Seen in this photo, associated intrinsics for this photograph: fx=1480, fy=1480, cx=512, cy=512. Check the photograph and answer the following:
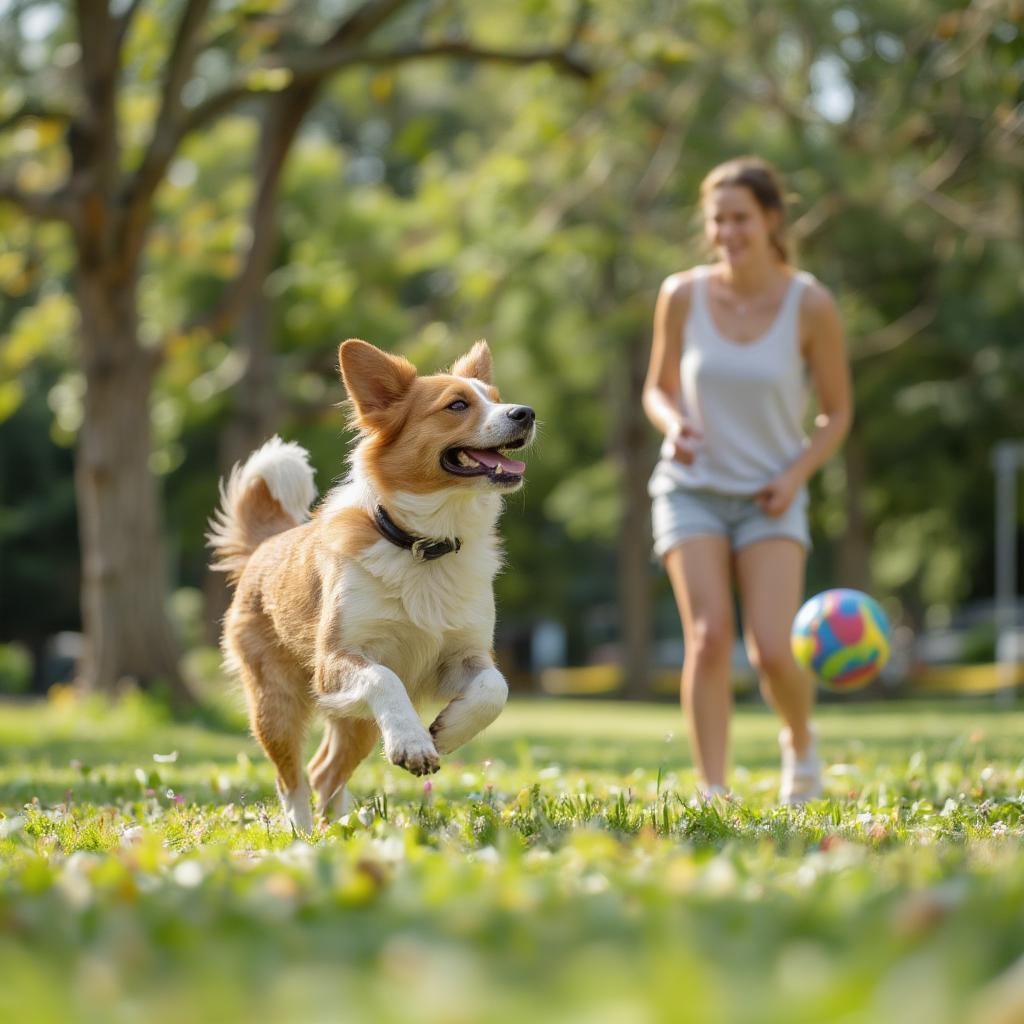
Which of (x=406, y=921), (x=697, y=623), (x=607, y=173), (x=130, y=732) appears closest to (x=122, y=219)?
(x=130, y=732)

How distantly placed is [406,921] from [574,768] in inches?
216

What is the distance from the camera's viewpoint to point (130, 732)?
39.2ft

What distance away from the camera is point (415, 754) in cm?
439

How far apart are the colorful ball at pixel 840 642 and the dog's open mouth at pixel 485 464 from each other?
5.58 ft

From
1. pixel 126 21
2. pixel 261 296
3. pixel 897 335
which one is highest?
pixel 126 21

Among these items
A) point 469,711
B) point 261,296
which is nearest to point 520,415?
point 469,711

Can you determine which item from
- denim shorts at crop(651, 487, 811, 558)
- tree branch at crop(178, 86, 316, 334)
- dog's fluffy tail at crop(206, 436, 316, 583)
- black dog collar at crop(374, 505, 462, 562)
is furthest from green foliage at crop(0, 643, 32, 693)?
black dog collar at crop(374, 505, 462, 562)

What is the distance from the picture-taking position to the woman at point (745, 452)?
6125mm

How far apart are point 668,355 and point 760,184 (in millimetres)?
840

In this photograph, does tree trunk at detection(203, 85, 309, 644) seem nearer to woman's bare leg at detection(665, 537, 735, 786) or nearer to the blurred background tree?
the blurred background tree

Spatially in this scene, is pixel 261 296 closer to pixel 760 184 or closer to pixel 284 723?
pixel 760 184

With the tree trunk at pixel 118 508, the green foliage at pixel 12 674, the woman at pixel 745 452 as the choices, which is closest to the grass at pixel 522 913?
the woman at pixel 745 452

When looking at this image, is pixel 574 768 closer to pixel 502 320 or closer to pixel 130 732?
pixel 130 732

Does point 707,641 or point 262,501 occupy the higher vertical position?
point 262,501
